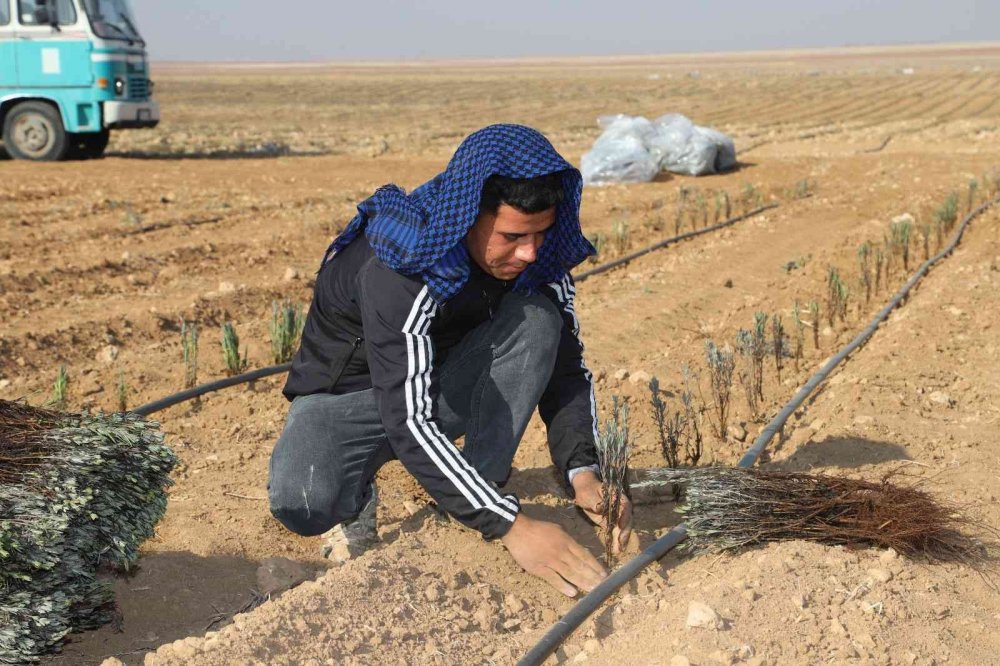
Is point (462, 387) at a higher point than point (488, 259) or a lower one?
lower

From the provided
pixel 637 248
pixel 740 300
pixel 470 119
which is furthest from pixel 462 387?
pixel 470 119

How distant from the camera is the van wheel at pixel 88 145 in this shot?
42.9ft

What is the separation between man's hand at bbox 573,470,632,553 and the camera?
9.19ft

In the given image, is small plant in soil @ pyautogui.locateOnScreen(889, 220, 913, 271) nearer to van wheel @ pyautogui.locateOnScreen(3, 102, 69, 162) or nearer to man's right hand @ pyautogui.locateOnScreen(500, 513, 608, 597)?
man's right hand @ pyautogui.locateOnScreen(500, 513, 608, 597)

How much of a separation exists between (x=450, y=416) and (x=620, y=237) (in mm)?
4840

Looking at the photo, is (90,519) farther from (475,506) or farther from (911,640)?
(911,640)

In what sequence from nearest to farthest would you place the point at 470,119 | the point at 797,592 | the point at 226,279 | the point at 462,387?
the point at 797,592, the point at 462,387, the point at 226,279, the point at 470,119

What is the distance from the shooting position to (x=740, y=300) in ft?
20.7

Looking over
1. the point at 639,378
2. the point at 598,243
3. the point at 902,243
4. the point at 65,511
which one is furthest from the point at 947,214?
the point at 65,511

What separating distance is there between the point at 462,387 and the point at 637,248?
5240 millimetres

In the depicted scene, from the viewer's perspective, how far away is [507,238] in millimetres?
2564

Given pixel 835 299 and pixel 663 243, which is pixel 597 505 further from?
pixel 663 243

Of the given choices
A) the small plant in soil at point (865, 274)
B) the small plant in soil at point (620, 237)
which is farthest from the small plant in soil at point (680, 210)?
the small plant in soil at point (865, 274)

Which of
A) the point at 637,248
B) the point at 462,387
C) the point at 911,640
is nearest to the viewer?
the point at 911,640
